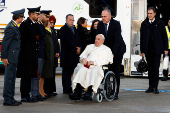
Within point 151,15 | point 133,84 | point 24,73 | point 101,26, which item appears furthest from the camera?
point 133,84

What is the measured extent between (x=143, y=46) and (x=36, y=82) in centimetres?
316

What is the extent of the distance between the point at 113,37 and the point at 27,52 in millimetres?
1977

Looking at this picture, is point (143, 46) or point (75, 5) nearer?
point (143, 46)

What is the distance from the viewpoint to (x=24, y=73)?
29.5 feet

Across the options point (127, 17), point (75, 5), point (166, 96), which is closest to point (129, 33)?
point (127, 17)

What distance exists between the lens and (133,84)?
13.4 meters

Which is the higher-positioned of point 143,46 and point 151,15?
point 151,15

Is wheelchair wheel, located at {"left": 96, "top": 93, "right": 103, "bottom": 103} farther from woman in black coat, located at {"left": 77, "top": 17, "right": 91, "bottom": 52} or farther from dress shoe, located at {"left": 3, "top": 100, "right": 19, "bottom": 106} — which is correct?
woman in black coat, located at {"left": 77, "top": 17, "right": 91, "bottom": 52}

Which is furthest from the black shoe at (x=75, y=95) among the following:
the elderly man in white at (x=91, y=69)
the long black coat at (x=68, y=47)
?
the long black coat at (x=68, y=47)

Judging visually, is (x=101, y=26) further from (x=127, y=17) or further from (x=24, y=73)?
(x=127, y=17)

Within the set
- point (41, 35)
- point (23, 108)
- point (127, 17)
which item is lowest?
point (23, 108)

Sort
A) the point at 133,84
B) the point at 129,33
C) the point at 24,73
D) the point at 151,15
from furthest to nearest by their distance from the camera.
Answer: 1. the point at 129,33
2. the point at 133,84
3. the point at 151,15
4. the point at 24,73

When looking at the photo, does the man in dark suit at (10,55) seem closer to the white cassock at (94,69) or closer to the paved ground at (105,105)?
the paved ground at (105,105)

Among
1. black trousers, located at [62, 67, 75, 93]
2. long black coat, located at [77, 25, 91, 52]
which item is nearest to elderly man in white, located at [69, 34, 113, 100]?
black trousers, located at [62, 67, 75, 93]
